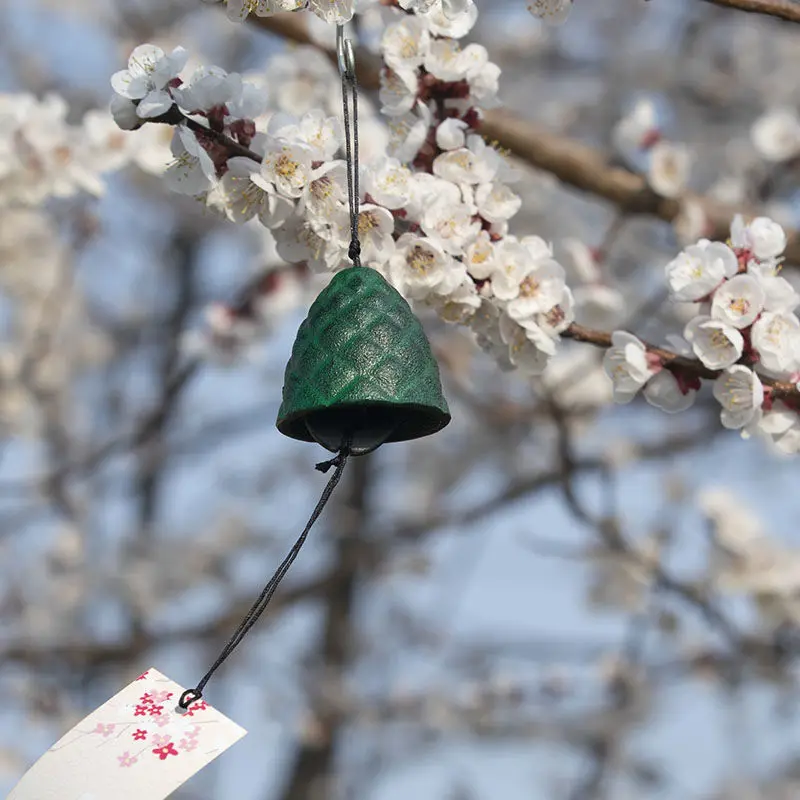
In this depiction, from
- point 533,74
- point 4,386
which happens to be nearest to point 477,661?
point 4,386

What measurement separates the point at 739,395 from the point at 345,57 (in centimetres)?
65

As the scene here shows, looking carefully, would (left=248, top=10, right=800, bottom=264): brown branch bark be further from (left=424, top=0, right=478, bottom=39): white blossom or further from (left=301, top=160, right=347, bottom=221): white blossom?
(left=301, top=160, right=347, bottom=221): white blossom

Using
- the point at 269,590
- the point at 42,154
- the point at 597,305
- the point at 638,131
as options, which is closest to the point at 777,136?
the point at 638,131

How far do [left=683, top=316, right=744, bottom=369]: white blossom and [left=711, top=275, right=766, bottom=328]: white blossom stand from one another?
11 mm

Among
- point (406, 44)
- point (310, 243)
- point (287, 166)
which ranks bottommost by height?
point (310, 243)

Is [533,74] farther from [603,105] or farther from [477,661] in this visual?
[477,661]

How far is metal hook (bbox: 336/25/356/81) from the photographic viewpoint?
1.32m

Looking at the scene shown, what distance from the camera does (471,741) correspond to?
518cm

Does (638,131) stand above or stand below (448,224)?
below

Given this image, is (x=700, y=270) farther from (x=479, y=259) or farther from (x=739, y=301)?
(x=479, y=259)

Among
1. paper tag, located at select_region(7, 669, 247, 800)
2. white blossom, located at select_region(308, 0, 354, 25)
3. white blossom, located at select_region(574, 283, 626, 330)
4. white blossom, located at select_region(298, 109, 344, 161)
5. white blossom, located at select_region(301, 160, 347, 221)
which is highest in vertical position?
white blossom, located at select_region(308, 0, 354, 25)

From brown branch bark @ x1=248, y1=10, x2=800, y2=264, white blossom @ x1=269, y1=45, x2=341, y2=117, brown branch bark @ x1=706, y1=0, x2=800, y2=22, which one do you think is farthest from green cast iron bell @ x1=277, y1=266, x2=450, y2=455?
white blossom @ x1=269, y1=45, x2=341, y2=117

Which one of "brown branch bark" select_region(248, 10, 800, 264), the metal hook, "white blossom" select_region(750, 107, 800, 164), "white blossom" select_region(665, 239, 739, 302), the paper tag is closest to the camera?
the paper tag

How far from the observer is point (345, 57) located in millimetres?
1331
